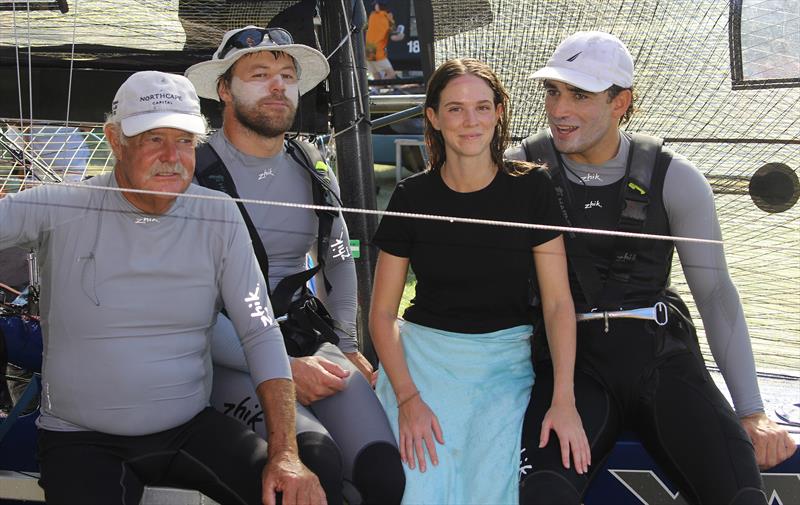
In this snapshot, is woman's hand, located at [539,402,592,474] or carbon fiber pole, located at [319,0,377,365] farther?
carbon fiber pole, located at [319,0,377,365]

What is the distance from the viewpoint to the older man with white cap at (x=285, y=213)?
2525 mm

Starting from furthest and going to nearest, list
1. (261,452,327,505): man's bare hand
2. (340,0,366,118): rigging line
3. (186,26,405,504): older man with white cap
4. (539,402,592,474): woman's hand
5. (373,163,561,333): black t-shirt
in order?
(340,0,366,118): rigging line, (186,26,405,504): older man with white cap, (373,163,561,333): black t-shirt, (539,402,592,474): woman's hand, (261,452,327,505): man's bare hand

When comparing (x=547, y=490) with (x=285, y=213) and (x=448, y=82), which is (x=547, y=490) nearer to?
(x=448, y=82)

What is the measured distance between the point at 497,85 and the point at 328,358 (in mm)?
951

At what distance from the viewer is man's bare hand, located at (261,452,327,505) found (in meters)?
2.08

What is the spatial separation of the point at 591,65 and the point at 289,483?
55.8 inches

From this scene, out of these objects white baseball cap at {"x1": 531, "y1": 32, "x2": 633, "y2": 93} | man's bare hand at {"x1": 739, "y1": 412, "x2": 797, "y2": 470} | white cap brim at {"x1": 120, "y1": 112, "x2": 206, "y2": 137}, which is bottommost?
man's bare hand at {"x1": 739, "y1": 412, "x2": 797, "y2": 470}

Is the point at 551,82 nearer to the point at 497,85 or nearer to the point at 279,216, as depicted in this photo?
the point at 497,85

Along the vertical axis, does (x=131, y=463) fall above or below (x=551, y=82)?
below

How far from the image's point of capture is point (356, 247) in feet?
11.6

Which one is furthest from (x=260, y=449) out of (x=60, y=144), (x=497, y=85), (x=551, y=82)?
(x=60, y=144)

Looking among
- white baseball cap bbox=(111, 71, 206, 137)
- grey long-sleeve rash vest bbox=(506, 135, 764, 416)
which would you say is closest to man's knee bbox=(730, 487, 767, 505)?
grey long-sleeve rash vest bbox=(506, 135, 764, 416)

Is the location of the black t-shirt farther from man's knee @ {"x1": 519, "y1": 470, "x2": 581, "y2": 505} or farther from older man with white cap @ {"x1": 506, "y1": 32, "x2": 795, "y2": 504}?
man's knee @ {"x1": 519, "y1": 470, "x2": 581, "y2": 505}

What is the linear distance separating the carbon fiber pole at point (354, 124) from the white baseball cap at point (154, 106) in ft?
3.48
